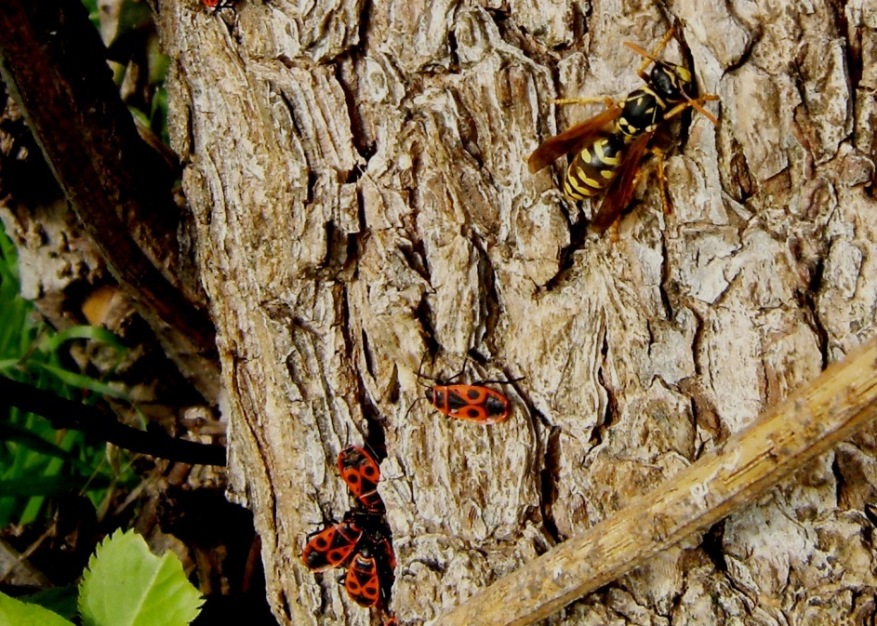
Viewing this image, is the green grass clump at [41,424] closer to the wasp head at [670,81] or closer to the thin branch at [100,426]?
the thin branch at [100,426]

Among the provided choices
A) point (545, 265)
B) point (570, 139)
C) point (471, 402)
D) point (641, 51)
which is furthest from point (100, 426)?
point (641, 51)

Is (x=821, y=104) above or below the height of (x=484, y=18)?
below

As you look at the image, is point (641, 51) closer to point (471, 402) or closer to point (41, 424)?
point (471, 402)

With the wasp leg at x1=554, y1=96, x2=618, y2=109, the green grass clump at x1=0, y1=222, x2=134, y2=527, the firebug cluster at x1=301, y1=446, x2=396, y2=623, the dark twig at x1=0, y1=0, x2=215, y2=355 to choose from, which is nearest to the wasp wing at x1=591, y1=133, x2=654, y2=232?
the wasp leg at x1=554, y1=96, x2=618, y2=109

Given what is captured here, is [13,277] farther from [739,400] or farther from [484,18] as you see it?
[739,400]

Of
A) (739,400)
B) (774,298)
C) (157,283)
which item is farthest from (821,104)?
(157,283)
